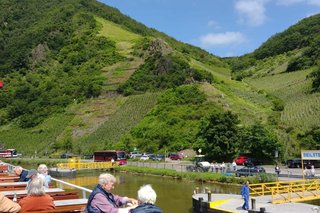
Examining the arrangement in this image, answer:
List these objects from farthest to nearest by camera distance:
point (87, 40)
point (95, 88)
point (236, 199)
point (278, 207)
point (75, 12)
→ point (75, 12)
point (87, 40)
point (95, 88)
point (236, 199)
point (278, 207)

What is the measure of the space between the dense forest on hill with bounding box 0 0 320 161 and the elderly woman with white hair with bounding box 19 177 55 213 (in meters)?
44.7

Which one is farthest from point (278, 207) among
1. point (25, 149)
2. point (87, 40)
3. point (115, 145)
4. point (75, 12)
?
point (75, 12)

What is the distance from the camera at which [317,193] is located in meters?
26.6

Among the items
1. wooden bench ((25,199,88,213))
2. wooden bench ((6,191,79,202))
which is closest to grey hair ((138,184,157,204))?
wooden bench ((25,199,88,213))

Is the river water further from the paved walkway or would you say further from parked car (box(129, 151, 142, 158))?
parked car (box(129, 151, 142, 158))

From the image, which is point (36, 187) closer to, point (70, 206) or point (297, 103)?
point (70, 206)

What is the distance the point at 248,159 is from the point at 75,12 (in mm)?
142899

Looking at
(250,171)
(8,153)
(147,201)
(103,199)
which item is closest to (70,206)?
(103,199)

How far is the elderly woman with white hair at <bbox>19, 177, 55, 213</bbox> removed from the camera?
22.2 feet

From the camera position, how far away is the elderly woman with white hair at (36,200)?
677 centimetres

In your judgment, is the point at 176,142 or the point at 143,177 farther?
the point at 176,142

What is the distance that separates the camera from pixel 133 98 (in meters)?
94.0

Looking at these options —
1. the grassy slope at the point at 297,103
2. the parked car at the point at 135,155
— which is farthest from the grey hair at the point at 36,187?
the parked car at the point at 135,155

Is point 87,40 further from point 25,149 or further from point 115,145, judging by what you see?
point 115,145
